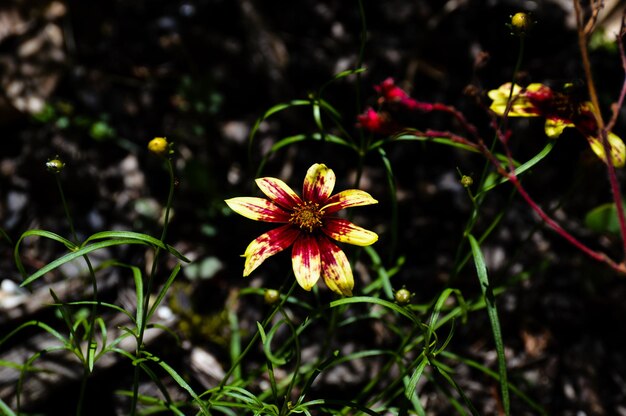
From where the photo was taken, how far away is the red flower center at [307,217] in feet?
4.35

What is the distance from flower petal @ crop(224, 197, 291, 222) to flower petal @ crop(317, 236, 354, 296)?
0.14 m

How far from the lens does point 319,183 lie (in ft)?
4.49

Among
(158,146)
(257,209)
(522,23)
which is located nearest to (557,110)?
(522,23)

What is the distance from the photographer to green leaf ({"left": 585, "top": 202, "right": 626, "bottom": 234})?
5.94 feet

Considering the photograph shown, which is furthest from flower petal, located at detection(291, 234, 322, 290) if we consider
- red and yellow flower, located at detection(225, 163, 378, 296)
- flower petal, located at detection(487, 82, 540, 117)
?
flower petal, located at detection(487, 82, 540, 117)

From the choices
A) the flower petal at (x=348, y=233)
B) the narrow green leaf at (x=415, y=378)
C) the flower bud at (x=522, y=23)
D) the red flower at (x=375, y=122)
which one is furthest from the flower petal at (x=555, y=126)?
the narrow green leaf at (x=415, y=378)

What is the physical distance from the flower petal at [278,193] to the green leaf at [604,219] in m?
1.06

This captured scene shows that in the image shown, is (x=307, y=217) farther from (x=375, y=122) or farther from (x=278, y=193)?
(x=375, y=122)

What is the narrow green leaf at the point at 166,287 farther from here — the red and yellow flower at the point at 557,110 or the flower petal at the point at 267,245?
the red and yellow flower at the point at 557,110

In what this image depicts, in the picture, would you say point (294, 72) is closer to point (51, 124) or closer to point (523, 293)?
point (51, 124)

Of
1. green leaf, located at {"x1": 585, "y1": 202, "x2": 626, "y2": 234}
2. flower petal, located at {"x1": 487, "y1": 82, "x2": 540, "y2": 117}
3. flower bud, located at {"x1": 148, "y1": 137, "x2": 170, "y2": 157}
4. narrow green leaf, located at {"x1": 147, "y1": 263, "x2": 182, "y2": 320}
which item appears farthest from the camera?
green leaf, located at {"x1": 585, "y1": 202, "x2": 626, "y2": 234}

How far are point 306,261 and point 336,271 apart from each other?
0.07m

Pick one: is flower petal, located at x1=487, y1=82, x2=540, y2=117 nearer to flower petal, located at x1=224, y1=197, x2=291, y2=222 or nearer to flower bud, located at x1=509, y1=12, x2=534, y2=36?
flower bud, located at x1=509, y1=12, x2=534, y2=36

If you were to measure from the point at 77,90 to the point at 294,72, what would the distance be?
1.03 metres
